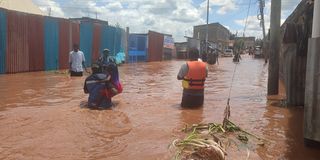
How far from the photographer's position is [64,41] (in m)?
22.8

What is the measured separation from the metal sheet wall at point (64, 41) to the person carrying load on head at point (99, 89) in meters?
13.9

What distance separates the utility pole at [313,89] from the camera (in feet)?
17.8

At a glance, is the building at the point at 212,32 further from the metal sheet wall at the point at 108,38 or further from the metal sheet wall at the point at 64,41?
the metal sheet wall at the point at 64,41

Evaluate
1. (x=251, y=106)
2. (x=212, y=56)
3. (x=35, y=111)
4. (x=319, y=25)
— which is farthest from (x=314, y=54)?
(x=212, y=56)

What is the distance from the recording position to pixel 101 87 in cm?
917

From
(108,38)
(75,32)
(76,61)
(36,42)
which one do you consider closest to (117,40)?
(108,38)

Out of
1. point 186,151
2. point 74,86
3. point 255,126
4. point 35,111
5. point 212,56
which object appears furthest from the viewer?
point 212,56

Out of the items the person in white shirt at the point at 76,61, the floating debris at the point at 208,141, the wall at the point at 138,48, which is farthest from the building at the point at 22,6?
the floating debris at the point at 208,141

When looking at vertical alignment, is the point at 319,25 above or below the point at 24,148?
above

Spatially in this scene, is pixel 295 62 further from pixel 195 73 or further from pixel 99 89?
pixel 99 89

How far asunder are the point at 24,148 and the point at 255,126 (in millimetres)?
4153

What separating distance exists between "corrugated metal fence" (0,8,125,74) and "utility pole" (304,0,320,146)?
1493cm

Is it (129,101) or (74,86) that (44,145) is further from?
(74,86)

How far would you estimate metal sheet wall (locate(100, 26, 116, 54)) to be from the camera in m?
27.8
